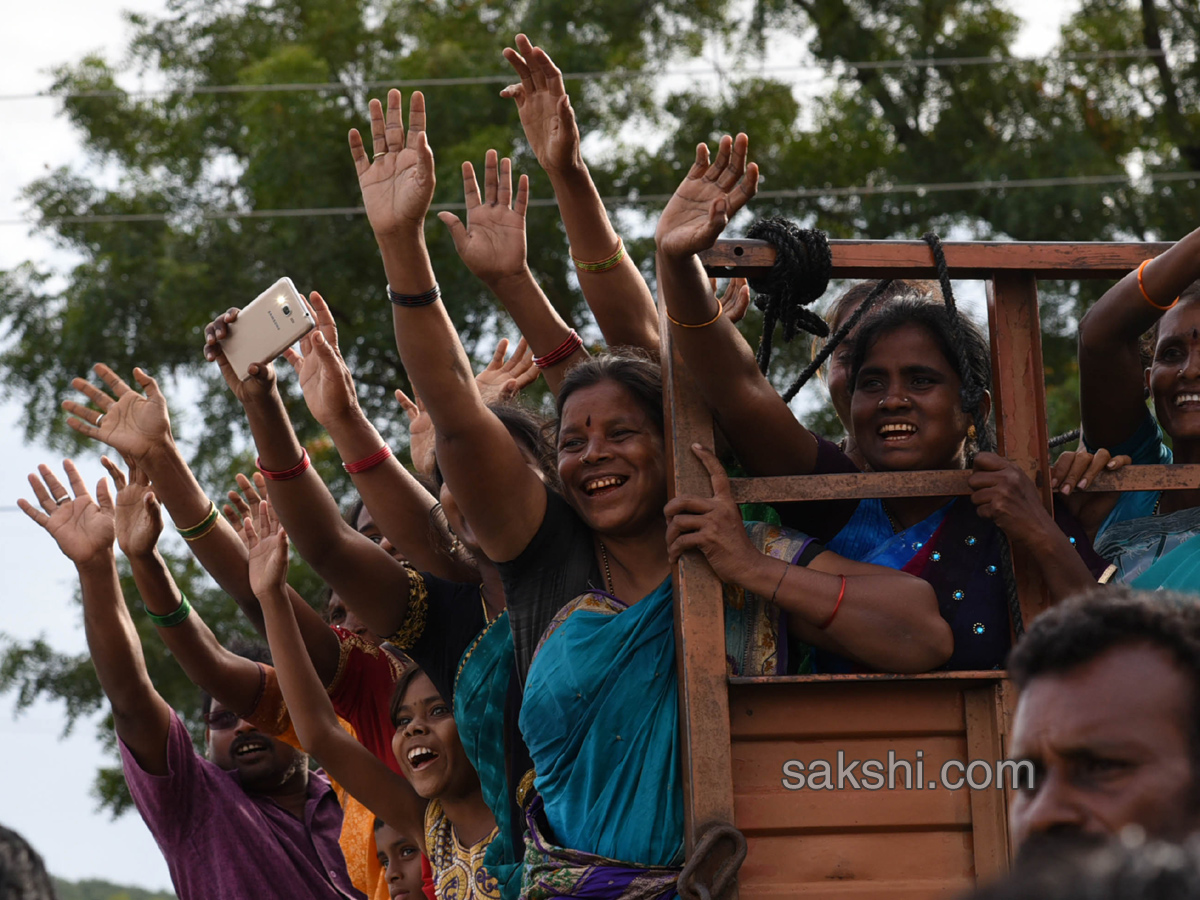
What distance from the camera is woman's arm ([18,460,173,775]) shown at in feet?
13.8

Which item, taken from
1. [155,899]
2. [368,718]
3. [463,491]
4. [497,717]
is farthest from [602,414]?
[155,899]

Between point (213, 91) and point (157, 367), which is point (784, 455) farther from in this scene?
point (213, 91)

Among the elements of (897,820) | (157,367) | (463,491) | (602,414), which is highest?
(157,367)

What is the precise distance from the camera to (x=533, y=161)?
385 inches

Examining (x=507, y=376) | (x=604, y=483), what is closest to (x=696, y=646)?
(x=604, y=483)

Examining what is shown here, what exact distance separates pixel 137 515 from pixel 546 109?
1.76 meters

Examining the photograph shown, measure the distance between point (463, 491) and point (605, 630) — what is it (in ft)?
1.27

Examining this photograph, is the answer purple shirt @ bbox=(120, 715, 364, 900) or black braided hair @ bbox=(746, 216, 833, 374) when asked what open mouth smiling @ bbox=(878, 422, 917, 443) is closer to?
black braided hair @ bbox=(746, 216, 833, 374)

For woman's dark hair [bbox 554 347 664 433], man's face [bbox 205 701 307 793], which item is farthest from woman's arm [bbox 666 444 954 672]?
man's face [bbox 205 701 307 793]

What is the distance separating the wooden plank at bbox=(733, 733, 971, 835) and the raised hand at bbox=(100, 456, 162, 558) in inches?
85.8

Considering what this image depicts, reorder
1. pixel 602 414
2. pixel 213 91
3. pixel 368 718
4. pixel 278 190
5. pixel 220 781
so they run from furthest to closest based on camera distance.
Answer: pixel 213 91
pixel 278 190
pixel 220 781
pixel 368 718
pixel 602 414

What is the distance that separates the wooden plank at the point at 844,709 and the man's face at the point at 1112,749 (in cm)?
115

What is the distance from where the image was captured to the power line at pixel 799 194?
967cm

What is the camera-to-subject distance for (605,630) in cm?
279
